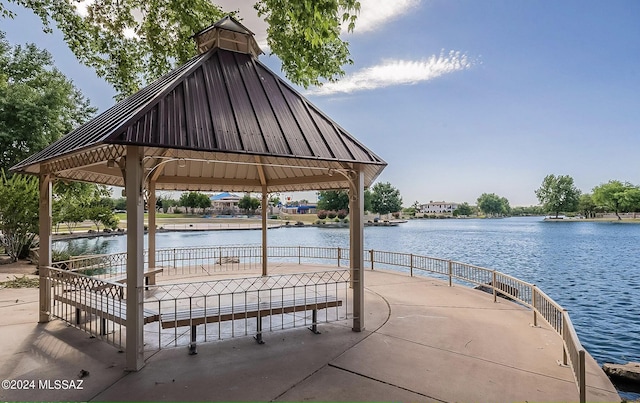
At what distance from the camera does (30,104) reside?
1916cm

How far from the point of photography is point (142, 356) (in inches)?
207

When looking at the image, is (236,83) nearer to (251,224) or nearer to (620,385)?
(620,385)

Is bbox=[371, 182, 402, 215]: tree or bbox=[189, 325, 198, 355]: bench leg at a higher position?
bbox=[371, 182, 402, 215]: tree

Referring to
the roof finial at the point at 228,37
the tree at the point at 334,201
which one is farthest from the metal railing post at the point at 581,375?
the tree at the point at 334,201

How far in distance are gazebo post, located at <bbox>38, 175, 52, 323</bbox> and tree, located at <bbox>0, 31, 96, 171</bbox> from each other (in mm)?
15366

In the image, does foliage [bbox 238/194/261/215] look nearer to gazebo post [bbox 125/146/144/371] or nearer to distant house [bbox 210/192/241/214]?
distant house [bbox 210/192/241/214]

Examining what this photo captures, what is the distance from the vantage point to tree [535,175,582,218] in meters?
97.8

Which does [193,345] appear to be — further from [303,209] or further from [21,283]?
[303,209]

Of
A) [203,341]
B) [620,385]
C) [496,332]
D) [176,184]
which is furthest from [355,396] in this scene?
[176,184]

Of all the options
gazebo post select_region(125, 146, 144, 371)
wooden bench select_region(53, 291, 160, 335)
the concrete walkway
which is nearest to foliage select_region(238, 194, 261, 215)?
wooden bench select_region(53, 291, 160, 335)

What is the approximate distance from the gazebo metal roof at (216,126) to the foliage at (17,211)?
35.7 feet

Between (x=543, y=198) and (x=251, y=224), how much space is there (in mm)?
87297

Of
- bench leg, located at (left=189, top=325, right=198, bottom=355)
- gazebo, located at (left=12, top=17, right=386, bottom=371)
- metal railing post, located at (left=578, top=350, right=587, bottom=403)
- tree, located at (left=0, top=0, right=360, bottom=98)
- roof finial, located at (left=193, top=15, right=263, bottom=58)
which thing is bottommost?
bench leg, located at (left=189, top=325, right=198, bottom=355)

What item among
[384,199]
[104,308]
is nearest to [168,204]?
[384,199]
